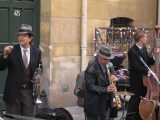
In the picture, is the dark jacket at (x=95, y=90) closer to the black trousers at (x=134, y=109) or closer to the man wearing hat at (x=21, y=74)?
the man wearing hat at (x=21, y=74)

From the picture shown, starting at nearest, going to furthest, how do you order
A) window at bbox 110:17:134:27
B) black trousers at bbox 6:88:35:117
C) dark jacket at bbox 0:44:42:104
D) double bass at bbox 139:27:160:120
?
dark jacket at bbox 0:44:42:104 → black trousers at bbox 6:88:35:117 → double bass at bbox 139:27:160:120 → window at bbox 110:17:134:27

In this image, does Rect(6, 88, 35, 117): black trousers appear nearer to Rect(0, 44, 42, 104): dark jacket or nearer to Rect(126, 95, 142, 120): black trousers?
Rect(0, 44, 42, 104): dark jacket

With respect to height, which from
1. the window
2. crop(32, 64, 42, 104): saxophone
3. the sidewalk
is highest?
the window

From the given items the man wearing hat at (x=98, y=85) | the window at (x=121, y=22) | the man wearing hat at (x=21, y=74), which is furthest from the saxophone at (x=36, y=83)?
the window at (x=121, y=22)

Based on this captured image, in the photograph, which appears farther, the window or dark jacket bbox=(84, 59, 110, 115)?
the window

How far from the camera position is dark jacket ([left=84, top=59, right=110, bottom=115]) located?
5176 mm

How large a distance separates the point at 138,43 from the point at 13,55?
2.75m

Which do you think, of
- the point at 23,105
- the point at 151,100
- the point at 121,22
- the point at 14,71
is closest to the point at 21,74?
the point at 14,71

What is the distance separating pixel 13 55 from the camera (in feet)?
16.9

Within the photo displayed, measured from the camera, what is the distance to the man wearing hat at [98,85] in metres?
5.18

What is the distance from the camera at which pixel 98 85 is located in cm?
525

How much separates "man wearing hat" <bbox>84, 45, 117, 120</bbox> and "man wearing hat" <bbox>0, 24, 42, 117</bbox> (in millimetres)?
867

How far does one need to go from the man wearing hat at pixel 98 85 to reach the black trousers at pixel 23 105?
870mm

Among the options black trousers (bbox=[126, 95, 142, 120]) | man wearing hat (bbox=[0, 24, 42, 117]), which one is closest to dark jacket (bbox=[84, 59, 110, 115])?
man wearing hat (bbox=[0, 24, 42, 117])
